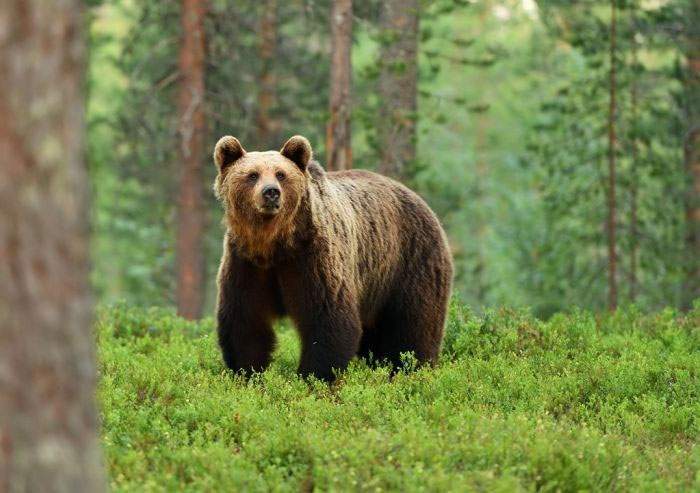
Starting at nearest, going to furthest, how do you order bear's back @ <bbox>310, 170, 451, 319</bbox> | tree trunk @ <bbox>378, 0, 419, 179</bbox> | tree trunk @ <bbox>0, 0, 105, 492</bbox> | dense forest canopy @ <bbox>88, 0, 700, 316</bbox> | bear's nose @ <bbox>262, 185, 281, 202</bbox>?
1. tree trunk @ <bbox>0, 0, 105, 492</bbox>
2. bear's nose @ <bbox>262, 185, 281, 202</bbox>
3. bear's back @ <bbox>310, 170, 451, 319</bbox>
4. tree trunk @ <bbox>378, 0, 419, 179</bbox>
5. dense forest canopy @ <bbox>88, 0, 700, 316</bbox>

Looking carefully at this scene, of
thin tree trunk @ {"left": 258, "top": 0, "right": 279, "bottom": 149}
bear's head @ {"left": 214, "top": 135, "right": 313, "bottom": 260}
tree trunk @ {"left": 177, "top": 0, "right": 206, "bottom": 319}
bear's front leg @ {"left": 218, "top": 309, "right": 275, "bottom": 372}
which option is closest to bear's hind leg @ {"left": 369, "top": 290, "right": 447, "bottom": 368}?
bear's front leg @ {"left": 218, "top": 309, "right": 275, "bottom": 372}

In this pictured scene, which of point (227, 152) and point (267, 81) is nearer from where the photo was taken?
point (227, 152)

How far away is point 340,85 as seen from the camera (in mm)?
14289

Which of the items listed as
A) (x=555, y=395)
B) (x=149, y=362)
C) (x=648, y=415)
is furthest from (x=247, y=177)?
(x=648, y=415)

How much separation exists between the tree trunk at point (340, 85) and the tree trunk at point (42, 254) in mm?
10532

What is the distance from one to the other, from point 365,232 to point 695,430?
11.4 ft

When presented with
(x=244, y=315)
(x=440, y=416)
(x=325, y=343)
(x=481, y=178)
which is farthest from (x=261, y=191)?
(x=481, y=178)

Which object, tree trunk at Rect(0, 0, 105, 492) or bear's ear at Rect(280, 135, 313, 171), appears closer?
tree trunk at Rect(0, 0, 105, 492)

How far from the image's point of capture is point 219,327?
8.48 m

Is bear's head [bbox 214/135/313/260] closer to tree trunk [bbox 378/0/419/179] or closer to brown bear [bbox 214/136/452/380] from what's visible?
brown bear [bbox 214/136/452/380]

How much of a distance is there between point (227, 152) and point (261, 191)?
787 millimetres

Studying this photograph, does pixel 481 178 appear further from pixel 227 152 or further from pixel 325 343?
pixel 325 343

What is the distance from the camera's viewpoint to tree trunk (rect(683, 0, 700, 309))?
692 inches

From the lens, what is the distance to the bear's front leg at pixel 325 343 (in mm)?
8188
